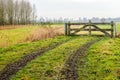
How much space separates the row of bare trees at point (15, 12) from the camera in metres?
77.9

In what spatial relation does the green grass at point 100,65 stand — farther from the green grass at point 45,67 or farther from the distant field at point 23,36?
the distant field at point 23,36

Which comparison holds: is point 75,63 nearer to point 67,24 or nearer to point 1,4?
point 67,24

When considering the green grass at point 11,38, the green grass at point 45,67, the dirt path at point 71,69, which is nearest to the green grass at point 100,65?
the dirt path at point 71,69

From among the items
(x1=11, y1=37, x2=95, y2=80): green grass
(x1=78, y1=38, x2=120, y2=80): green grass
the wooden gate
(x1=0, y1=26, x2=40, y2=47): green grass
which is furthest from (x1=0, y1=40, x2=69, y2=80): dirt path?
the wooden gate

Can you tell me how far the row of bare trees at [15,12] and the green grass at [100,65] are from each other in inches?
2436

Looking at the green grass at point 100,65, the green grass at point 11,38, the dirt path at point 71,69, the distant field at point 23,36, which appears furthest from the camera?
the distant field at point 23,36

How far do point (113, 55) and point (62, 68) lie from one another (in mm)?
4271

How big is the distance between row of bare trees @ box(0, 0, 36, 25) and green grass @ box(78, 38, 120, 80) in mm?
61882

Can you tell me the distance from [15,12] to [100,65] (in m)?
81.2

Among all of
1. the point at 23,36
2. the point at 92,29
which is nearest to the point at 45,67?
the point at 92,29

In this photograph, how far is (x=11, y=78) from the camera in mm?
10422

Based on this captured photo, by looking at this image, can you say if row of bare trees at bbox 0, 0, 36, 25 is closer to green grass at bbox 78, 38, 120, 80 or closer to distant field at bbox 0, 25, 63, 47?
distant field at bbox 0, 25, 63, 47

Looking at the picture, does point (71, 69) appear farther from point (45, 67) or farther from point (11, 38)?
point (11, 38)

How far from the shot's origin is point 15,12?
91.6 meters
